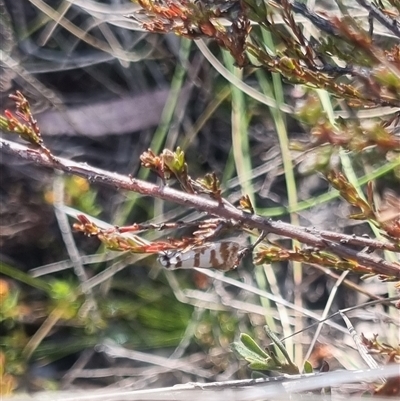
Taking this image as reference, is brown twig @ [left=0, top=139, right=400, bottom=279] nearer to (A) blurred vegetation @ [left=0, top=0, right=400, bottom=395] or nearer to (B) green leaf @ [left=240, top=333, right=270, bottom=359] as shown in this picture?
(B) green leaf @ [left=240, top=333, right=270, bottom=359]

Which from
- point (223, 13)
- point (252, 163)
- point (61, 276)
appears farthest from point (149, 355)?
point (223, 13)

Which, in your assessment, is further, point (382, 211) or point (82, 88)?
point (82, 88)

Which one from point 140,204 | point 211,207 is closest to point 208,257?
point 211,207

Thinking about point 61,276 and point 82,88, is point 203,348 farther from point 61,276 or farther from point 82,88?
point 82,88

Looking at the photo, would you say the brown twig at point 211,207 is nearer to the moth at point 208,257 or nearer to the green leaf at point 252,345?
the moth at point 208,257

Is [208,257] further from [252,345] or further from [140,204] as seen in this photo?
[140,204]

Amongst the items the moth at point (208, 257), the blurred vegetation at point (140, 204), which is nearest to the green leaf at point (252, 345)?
the moth at point (208, 257)
